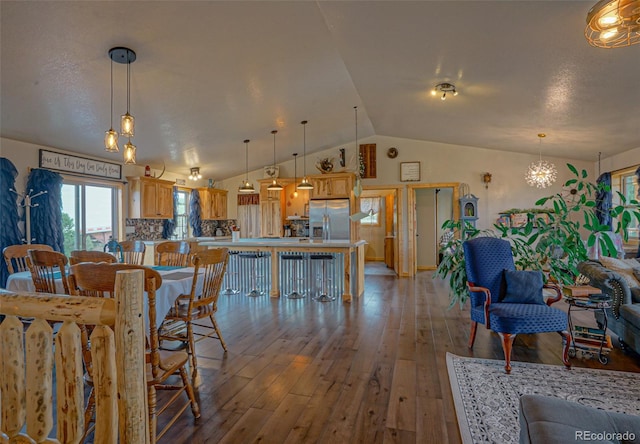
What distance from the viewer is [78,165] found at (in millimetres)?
5035

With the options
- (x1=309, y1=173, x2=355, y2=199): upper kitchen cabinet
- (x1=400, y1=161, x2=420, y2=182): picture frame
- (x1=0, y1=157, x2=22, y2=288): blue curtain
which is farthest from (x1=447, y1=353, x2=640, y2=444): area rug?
(x1=400, y1=161, x2=420, y2=182): picture frame

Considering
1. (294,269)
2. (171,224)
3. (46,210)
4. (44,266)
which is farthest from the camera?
(171,224)

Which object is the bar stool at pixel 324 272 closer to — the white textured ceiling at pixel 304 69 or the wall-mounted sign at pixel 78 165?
the white textured ceiling at pixel 304 69

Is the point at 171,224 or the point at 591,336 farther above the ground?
the point at 171,224

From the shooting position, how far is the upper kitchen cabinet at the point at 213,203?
7867 millimetres

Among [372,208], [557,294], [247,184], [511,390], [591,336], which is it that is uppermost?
[247,184]

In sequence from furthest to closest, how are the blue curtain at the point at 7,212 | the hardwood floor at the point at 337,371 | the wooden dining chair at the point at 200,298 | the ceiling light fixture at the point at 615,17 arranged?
the blue curtain at the point at 7,212 < the wooden dining chair at the point at 200,298 < the hardwood floor at the point at 337,371 < the ceiling light fixture at the point at 615,17

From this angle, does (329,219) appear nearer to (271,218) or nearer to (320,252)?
(271,218)

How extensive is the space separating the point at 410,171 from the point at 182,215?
5.26m

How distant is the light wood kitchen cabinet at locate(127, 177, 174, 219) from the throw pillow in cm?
575

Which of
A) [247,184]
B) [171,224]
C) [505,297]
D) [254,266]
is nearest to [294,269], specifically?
[254,266]

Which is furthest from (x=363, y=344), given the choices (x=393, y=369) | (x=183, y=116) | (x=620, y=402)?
(x=183, y=116)

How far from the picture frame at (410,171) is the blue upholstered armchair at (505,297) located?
427 cm

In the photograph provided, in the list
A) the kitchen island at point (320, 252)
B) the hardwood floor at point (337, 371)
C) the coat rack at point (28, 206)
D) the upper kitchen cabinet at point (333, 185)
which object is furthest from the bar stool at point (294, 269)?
the coat rack at point (28, 206)
